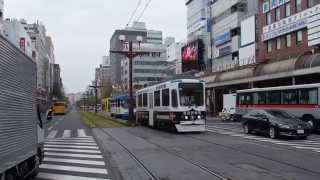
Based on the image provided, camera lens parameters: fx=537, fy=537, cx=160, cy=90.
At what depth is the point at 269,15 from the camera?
6041cm

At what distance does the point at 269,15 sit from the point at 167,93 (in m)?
32.6

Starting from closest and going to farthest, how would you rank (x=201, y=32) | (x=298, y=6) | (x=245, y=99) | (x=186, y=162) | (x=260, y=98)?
(x=186, y=162) < (x=260, y=98) < (x=245, y=99) < (x=298, y=6) < (x=201, y=32)

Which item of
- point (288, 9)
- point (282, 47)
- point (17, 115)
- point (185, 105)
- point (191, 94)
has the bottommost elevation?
point (17, 115)

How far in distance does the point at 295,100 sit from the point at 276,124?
7.39m

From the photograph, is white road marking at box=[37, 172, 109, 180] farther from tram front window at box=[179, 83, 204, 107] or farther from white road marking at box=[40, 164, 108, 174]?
tram front window at box=[179, 83, 204, 107]

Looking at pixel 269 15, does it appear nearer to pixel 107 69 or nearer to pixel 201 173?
pixel 201 173

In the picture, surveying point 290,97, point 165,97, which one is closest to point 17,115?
point 165,97

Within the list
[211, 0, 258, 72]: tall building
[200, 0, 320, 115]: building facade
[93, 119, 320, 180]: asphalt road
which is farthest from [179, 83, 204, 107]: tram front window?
[211, 0, 258, 72]: tall building

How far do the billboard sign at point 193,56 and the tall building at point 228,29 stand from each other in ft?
17.6

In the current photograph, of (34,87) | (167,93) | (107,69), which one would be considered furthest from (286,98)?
(107,69)

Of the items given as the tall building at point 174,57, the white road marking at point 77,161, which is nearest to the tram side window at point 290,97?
the white road marking at point 77,161

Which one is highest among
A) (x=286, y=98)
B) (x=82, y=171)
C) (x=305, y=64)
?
(x=305, y=64)

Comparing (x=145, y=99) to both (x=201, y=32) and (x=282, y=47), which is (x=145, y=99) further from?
(x=201, y=32)

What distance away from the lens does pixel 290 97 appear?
33.0 meters
